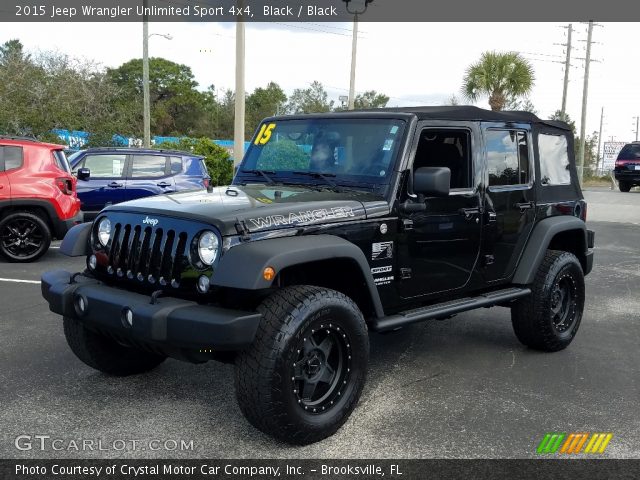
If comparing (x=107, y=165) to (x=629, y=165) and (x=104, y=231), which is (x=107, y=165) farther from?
(x=629, y=165)

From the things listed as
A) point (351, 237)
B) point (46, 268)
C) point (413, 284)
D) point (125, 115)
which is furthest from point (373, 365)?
point (125, 115)

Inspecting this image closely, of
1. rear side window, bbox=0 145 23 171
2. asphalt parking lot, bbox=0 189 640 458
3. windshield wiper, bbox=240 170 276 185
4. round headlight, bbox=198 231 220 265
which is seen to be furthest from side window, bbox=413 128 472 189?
rear side window, bbox=0 145 23 171

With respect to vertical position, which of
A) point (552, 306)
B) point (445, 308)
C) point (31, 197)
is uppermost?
point (31, 197)

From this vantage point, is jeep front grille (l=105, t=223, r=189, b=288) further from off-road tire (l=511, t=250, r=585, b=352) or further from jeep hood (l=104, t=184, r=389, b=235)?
off-road tire (l=511, t=250, r=585, b=352)

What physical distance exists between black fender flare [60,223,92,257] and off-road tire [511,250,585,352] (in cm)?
330

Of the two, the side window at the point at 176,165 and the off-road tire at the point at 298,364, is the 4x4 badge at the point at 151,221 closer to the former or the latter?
the off-road tire at the point at 298,364

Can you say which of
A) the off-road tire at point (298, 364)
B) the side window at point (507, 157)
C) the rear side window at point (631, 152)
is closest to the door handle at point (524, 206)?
the side window at point (507, 157)

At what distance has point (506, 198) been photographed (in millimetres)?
5039

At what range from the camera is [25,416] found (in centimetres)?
393

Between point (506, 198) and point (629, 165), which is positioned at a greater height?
point (506, 198)

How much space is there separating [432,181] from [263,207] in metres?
1.06

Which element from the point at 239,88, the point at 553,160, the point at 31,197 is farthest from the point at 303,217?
the point at 239,88

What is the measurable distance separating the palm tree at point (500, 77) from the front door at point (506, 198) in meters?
22.4

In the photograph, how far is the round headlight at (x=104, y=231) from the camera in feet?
13.5
